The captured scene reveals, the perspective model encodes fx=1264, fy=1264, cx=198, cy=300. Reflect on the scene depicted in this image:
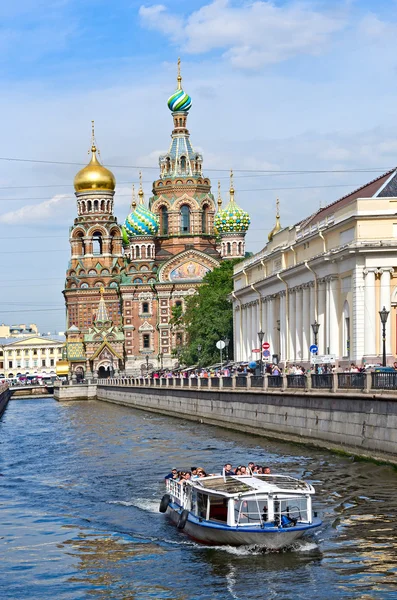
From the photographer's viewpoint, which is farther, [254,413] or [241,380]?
[241,380]

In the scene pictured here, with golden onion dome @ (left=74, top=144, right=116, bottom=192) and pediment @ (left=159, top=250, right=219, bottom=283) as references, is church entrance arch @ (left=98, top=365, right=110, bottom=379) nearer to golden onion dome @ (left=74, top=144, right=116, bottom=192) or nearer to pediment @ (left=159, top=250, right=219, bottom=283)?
pediment @ (left=159, top=250, right=219, bottom=283)

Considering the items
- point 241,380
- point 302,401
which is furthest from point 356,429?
point 241,380

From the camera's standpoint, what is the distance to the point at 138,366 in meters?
138

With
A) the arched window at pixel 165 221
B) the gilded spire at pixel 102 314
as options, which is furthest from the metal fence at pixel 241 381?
the arched window at pixel 165 221

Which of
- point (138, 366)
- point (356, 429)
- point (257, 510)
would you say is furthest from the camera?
point (138, 366)

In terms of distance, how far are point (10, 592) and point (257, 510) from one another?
514 cm

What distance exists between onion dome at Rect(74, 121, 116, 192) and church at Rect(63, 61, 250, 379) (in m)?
0.12

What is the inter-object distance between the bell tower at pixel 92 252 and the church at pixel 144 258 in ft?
0.38

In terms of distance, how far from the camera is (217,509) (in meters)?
25.7

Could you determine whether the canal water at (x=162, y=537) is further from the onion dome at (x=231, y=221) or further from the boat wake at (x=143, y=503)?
the onion dome at (x=231, y=221)

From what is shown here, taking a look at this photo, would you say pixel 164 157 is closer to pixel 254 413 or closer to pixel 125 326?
pixel 125 326

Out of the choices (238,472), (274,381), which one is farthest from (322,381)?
(238,472)

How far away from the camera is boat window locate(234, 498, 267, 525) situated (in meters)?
24.5

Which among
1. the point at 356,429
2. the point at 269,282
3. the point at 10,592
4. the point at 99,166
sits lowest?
the point at 10,592
